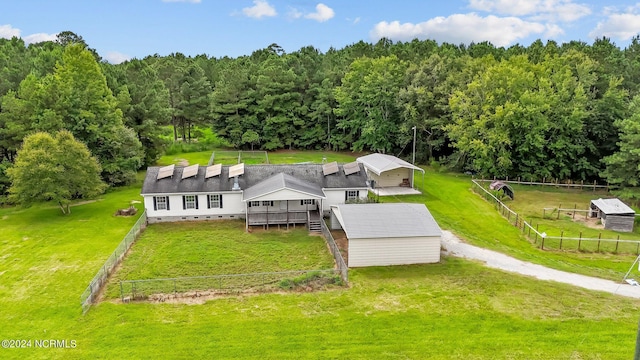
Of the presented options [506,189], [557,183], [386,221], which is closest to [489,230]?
[506,189]

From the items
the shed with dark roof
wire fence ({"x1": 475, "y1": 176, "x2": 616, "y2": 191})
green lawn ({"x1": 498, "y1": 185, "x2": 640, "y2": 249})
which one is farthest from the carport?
green lawn ({"x1": 498, "y1": 185, "x2": 640, "y2": 249})

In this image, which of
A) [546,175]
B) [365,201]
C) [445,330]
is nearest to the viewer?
[445,330]

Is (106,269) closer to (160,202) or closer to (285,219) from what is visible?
(160,202)

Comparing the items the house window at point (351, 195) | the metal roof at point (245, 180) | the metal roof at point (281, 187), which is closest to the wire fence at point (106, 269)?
the metal roof at point (245, 180)

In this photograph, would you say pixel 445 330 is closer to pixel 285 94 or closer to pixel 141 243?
pixel 141 243

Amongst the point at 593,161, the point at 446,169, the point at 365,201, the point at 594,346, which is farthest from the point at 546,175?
the point at 594,346

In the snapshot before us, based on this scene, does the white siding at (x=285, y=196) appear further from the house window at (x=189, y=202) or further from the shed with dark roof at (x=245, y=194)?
the house window at (x=189, y=202)

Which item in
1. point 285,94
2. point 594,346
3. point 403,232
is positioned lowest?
point 594,346
